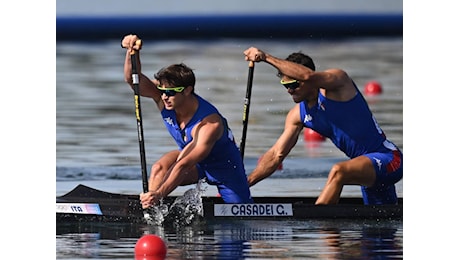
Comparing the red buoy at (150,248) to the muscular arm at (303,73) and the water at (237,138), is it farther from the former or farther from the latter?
the muscular arm at (303,73)

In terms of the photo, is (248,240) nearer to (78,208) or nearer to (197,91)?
(78,208)

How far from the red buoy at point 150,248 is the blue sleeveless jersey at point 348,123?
2.92 metres

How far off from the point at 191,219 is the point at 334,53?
2780 centimetres

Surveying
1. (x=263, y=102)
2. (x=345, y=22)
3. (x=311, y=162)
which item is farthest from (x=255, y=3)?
(x=311, y=162)

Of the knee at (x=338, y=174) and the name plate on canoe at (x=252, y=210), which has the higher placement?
the knee at (x=338, y=174)

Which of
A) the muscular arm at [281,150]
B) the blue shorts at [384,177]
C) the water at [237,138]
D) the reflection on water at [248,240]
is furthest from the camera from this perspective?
the muscular arm at [281,150]

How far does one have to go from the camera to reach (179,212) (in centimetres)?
1330

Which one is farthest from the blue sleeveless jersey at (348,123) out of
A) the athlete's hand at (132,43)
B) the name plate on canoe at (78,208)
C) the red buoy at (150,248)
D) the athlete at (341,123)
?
the red buoy at (150,248)

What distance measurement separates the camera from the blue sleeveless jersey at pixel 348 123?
13891 millimetres

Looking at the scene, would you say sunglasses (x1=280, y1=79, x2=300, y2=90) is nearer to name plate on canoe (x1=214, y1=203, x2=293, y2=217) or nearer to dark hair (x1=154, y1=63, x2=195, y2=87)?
dark hair (x1=154, y1=63, x2=195, y2=87)

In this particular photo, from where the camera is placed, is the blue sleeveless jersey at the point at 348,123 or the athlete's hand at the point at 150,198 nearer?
the athlete's hand at the point at 150,198

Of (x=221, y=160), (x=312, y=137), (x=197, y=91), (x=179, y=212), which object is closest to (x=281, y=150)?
(x=221, y=160)

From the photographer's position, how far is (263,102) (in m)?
25.0

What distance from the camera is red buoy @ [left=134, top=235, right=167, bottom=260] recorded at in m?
11.4
